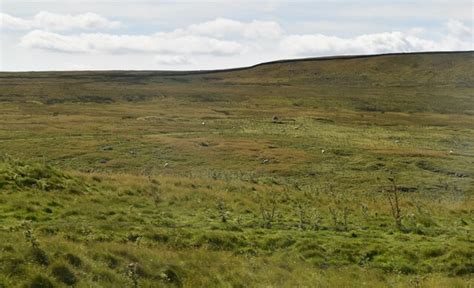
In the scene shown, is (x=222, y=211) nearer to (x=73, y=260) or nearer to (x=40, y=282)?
(x=73, y=260)

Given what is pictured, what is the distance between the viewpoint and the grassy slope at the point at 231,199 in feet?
48.9

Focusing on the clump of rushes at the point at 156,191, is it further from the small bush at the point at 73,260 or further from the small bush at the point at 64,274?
the small bush at the point at 64,274

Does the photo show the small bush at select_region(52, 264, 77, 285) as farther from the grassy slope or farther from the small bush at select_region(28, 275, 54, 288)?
the small bush at select_region(28, 275, 54, 288)

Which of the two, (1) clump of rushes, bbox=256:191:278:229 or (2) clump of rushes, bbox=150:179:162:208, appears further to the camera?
(2) clump of rushes, bbox=150:179:162:208

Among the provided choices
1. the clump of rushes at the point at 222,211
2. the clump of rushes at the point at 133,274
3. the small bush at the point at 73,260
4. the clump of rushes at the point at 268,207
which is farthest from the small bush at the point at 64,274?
A: the clump of rushes at the point at 268,207

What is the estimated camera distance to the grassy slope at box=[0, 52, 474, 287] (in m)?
14.9

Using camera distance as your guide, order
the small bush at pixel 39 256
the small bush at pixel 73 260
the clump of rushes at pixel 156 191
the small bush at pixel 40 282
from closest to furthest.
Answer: the small bush at pixel 40 282 → the small bush at pixel 39 256 → the small bush at pixel 73 260 → the clump of rushes at pixel 156 191

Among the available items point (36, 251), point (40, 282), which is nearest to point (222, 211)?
point (36, 251)

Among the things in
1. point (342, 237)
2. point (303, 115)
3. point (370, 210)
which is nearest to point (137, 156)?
point (370, 210)

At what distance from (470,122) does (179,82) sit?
117 metres

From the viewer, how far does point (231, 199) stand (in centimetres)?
2612

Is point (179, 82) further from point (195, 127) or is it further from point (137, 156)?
point (137, 156)

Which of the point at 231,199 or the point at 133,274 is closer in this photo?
the point at 133,274

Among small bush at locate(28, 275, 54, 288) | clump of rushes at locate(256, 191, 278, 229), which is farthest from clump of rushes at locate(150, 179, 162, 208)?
small bush at locate(28, 275, 54, 288)
